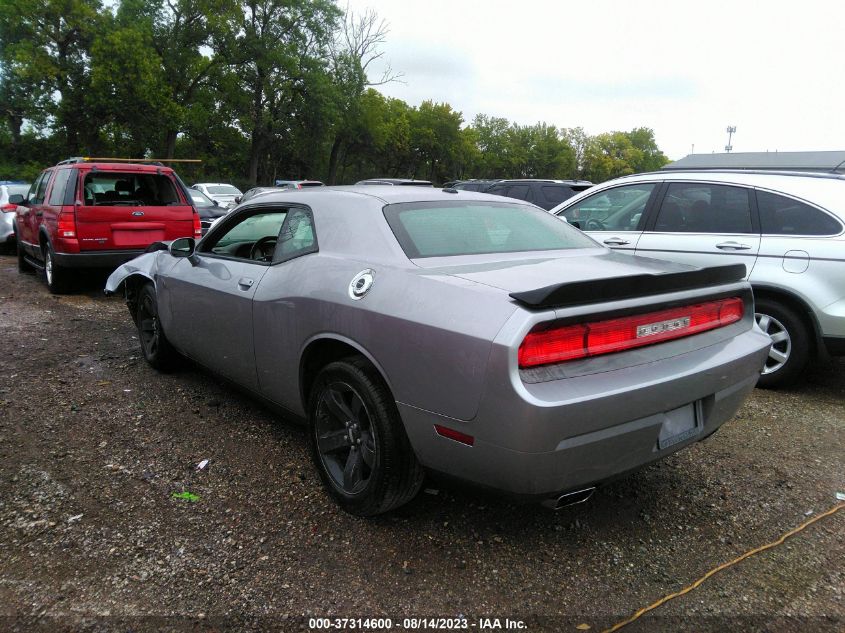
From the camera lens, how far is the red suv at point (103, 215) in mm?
7832

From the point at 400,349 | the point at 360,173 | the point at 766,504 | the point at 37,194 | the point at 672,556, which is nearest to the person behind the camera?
the point at 400,349

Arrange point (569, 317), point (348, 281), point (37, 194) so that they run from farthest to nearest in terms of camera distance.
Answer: point (37, 194) → point (348, 281) → point (569, 317)

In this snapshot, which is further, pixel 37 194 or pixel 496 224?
pixel 37 194

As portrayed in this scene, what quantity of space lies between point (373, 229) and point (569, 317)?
48.1 inches

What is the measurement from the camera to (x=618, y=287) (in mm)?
2412

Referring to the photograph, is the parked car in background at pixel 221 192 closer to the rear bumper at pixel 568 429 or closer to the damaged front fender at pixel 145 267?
the damaged front fender at pixel 145 267

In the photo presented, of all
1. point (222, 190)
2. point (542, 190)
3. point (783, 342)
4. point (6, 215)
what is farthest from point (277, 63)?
point (783, 342)

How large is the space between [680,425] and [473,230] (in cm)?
141

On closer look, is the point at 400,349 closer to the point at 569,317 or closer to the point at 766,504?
the point at 569,317

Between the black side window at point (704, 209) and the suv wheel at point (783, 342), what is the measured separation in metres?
0.70

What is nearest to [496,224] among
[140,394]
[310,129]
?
[140,394]

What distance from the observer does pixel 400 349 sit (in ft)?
8.27

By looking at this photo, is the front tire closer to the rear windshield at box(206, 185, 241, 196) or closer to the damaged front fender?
the damaged front fender

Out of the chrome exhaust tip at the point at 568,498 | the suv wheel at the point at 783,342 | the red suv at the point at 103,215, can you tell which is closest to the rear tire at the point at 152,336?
the red suv at the point at 103,215
